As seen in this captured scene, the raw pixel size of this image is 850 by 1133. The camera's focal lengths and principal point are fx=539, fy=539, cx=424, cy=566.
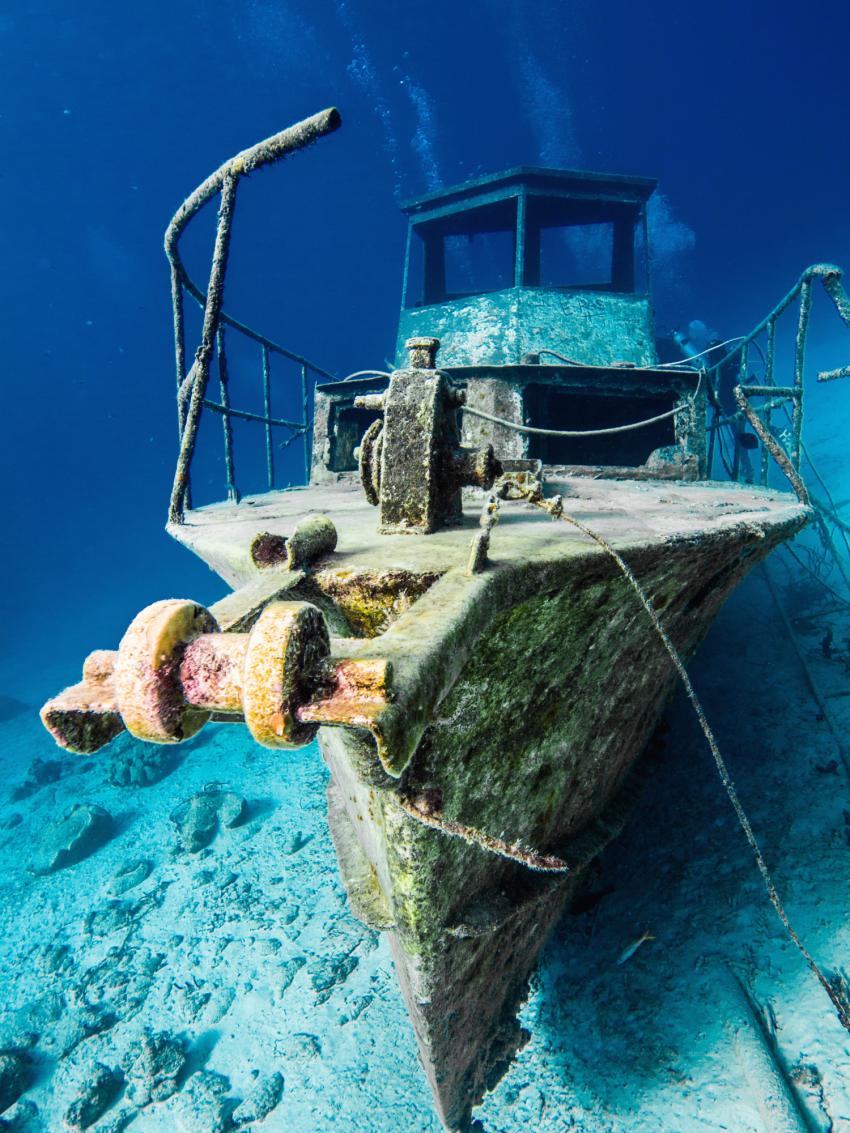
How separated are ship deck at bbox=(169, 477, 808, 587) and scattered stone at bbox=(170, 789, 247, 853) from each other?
17.7 feet

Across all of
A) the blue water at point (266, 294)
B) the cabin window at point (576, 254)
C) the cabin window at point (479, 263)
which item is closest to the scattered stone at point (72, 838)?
the blue water at point (266, 294)

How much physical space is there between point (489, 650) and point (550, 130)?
45.9m

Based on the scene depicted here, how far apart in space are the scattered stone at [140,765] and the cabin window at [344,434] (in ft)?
25.3

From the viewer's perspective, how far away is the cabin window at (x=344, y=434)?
5.95 metres

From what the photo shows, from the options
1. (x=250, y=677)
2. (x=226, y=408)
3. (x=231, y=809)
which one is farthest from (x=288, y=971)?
(x=250, y=677)

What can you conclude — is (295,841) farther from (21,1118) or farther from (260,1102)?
(21,1118)

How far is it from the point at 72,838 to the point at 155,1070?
5091mm

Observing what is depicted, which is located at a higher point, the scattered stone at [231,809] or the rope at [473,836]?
the rope at [473,836]

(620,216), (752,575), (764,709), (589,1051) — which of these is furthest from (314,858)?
(620,216)

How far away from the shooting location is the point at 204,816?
7.74 meters

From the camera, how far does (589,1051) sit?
2859mm

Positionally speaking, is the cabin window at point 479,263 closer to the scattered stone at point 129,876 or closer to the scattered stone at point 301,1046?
the scattered stone at point 129,876

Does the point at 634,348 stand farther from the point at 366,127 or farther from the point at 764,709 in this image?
the point at 366,127

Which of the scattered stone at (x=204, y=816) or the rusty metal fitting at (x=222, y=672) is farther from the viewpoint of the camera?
the scattered stone at (x=204, y=816)
